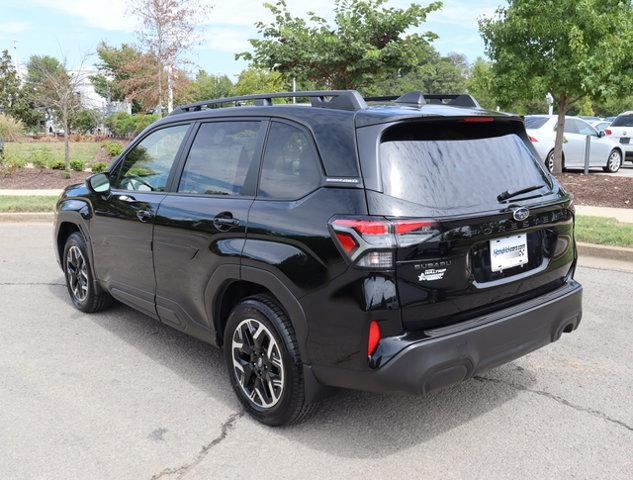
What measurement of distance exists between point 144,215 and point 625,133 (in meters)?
19.6

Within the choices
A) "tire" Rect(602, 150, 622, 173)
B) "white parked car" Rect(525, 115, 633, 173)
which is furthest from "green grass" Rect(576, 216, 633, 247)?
"tire" Rect(602, 150, 622, 173)

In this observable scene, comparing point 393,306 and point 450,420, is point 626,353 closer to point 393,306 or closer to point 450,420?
point 450,420

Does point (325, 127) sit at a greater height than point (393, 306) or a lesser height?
greater

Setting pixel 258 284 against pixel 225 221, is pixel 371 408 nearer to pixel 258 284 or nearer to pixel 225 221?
pixel 258 284

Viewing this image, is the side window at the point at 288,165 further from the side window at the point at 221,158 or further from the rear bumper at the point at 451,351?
the rear bumper at the point at 451,351

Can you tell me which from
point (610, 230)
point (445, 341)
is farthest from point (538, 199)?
point (610, 230)

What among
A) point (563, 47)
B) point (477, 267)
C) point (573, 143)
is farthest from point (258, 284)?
point (573, 143)

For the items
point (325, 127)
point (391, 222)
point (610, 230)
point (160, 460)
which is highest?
point (325, 127)

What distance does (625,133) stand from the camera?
66.2 feet

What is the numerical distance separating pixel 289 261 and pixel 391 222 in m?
0.61

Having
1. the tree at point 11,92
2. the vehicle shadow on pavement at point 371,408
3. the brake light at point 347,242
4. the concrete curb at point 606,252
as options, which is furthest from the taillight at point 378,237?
the tree at point 11,92

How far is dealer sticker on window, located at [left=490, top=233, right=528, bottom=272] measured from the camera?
3.28m

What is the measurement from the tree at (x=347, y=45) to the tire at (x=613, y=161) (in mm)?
6166

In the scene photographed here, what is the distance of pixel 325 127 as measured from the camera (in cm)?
333
